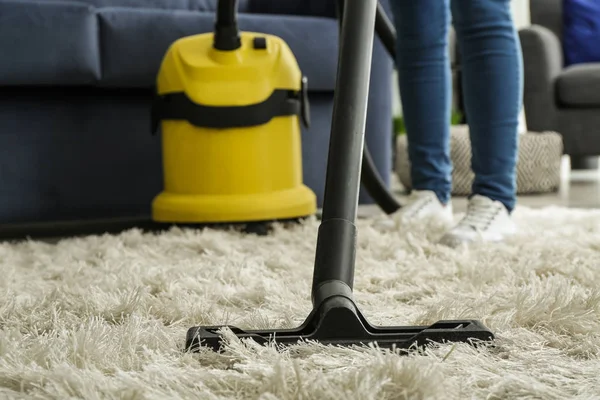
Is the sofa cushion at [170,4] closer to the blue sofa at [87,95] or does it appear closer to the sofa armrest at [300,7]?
the sofa armrest at [300,7]

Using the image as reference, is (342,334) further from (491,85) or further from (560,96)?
(560,96)

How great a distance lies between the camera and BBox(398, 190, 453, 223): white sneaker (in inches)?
48.8

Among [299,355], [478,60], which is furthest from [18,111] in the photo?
[299,355]

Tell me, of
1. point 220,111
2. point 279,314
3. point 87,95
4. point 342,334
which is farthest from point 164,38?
point 342,334

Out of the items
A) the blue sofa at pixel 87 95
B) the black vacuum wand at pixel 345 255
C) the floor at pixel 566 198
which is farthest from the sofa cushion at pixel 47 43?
the black vacuum wand at pixel 345 255

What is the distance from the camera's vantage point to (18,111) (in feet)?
4.91

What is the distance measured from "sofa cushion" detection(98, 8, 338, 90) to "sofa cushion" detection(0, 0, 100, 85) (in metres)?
0.04

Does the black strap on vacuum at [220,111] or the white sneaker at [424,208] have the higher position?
the black strap on vacuum at [220,111]

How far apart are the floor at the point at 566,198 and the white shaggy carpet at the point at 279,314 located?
27.1 inches

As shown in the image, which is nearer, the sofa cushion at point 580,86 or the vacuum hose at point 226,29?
the vacuum hose at point 226,29

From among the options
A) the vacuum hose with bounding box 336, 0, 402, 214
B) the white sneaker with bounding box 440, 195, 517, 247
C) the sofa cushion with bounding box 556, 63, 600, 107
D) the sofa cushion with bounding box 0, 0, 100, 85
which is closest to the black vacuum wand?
the white sneaker with bounding box 440, 195, 517, 247

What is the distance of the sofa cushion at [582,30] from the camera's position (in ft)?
9.46

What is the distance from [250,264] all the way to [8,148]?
0.83 meters

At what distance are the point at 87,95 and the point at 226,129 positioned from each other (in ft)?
A: 1.33
